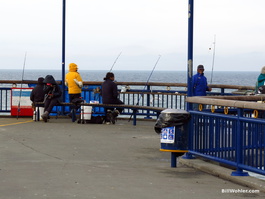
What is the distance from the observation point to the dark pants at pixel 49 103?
65.9ft

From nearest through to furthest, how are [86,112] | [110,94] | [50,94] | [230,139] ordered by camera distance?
1. [230,139]
2. [110,94]
3. [86,112]
4. [50,94]

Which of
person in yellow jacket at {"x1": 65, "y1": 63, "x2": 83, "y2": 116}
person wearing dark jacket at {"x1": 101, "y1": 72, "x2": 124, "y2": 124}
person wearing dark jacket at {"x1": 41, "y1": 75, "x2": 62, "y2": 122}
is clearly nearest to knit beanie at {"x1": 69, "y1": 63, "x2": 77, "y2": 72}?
person in yellow jacket at {"x1": 65, "y1": 63, "x2": 83, "y2": 116}

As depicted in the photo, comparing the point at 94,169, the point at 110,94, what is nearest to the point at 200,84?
the point at 110,94

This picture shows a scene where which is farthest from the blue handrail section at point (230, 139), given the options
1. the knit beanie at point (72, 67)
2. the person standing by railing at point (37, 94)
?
the person standing by railing at point (37, 94)

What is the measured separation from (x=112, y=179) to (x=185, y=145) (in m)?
1.65

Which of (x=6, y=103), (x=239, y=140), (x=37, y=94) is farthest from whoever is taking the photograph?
(x=6, y=103)

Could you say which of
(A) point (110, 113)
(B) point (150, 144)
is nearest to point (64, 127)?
(A) point (110, 113)

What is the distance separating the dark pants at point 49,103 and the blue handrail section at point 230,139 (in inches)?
358

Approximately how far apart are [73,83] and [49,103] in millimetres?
877

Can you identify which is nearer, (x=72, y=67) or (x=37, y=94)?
(x=72, y=67)

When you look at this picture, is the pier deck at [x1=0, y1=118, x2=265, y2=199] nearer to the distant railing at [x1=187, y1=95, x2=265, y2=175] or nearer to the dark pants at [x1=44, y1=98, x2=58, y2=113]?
the distant railing at [x1=187, y1=95, x2=265, y2=175]

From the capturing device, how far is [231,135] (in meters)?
10.2

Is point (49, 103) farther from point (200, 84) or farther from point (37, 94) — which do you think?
point (200, 84)

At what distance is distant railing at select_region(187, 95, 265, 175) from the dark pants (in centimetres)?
910
